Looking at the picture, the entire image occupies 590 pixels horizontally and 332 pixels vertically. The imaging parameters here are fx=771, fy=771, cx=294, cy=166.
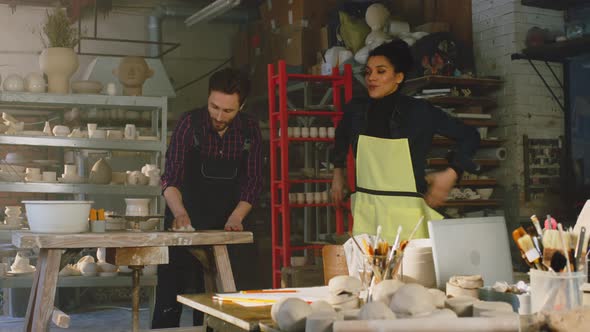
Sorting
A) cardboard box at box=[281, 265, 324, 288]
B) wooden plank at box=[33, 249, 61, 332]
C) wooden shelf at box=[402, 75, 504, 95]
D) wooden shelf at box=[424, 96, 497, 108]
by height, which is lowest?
cardboard box at box=[281, 265, 324, 288]

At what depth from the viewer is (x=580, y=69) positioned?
6.15 m

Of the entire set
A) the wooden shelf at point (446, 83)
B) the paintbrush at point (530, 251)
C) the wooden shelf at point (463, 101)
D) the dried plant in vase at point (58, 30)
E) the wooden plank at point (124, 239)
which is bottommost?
the wooden plank at point (124, 239)

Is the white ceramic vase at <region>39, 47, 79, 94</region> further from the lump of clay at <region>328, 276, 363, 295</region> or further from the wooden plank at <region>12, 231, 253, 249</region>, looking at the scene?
the lump of clay at <region>328, 276, 363, 295</region>

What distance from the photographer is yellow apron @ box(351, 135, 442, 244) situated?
3439mm

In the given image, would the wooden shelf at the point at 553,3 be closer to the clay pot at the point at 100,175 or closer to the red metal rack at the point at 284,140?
the red metal rack at the point at 284,140

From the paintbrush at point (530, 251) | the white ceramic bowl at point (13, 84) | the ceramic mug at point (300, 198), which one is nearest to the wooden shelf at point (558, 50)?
the ceramic mug at point (300, 198)

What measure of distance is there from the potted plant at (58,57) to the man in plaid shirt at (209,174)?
256 centimetres

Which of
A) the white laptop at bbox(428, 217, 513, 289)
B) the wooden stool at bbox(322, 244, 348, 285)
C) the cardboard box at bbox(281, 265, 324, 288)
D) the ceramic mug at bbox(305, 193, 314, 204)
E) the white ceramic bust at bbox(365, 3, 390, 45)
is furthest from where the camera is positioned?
the white ceramic bust at bbox(365, 3, 390, 45)

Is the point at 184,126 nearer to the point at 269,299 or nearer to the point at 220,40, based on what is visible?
the point at 269,299

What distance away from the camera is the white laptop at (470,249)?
205cm

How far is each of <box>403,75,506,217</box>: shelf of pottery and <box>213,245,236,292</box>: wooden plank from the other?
8.43ft

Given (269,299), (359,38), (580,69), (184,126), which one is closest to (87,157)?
(359,38)

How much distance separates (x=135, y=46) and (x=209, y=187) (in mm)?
6077

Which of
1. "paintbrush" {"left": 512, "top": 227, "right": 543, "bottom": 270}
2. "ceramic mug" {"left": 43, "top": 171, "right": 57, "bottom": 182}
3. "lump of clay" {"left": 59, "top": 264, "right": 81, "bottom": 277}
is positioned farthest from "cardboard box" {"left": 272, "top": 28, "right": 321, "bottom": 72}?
"paintbrush" {"left": 512, "top": 227, "right": 543, "bottom": 270}
